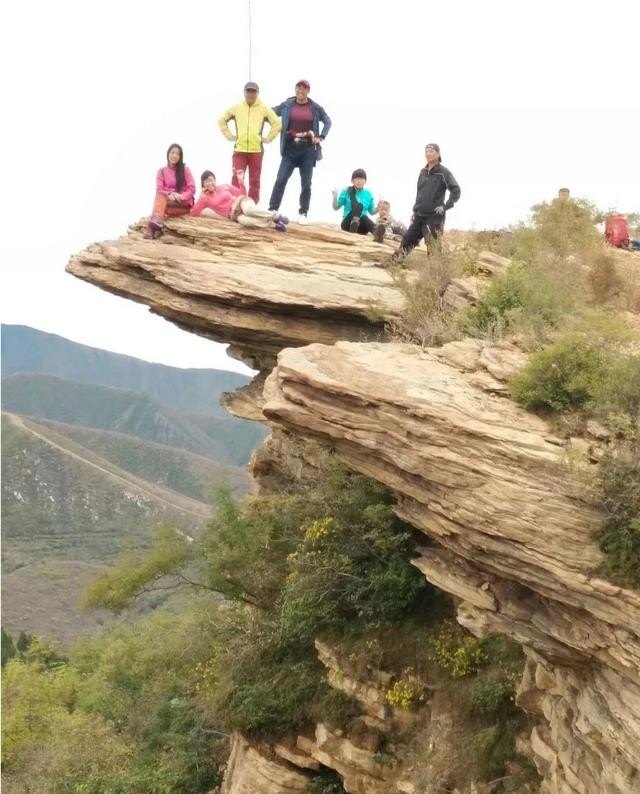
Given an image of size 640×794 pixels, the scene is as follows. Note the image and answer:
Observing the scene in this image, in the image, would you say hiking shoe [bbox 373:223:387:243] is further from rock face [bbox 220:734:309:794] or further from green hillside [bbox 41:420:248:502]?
green hillside [bbox 41:420:248:502]

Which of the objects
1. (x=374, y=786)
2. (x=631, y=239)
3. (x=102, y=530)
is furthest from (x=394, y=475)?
(x=102, y=530)

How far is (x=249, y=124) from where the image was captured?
1474cm

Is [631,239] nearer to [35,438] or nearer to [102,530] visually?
[102,530]

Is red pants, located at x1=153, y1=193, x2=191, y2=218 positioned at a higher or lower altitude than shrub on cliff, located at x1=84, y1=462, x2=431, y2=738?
higher

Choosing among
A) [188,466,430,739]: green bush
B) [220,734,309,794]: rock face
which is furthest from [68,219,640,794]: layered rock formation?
[188,466,430,739]: green bush

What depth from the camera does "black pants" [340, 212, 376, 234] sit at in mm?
16828

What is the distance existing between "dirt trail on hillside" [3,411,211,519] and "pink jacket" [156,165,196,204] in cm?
10167

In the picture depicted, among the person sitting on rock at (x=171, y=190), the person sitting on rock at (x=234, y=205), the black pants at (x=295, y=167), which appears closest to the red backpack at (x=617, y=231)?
the black pants at (x=295, y=167)

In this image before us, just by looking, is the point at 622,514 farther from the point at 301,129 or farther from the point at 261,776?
the point at 301,129

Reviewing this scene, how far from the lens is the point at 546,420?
8.17m

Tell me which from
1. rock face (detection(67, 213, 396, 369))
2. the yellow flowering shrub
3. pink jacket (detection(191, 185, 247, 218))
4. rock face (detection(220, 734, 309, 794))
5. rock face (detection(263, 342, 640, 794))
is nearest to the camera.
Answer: rock face (detection(263, 342, 640, 794))

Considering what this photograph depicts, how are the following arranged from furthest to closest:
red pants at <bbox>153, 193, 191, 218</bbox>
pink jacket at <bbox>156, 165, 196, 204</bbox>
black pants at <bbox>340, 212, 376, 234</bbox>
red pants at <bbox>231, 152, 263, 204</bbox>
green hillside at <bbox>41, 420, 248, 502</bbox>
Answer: green hillside at <bbox>41, 420, 248, 502</bbox>, black pants at <bbox>340, 212, 376, 234</bbox>, red pants at <bbox>231, 152, 263, 204</bbox>, red pants at <bbox>153, 193, 191, 218</bbox>, pink jacket at <bbox>156, 165, 196, 204</bbox>

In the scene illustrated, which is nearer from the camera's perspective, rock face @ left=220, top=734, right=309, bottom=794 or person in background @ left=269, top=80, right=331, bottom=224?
rock face @ left=220, top=734, right=309, bottom=794

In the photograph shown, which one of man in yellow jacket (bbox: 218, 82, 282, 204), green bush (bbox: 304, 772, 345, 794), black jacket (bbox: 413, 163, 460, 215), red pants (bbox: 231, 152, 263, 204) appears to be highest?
man in yellow jacket (bbox: 218, 82, 282, 204)
